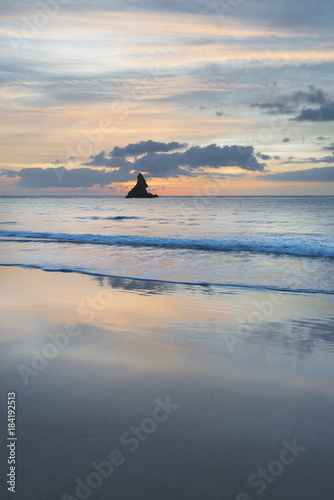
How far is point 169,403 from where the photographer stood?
3.25 meters

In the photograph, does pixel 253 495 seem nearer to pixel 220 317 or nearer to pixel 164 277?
pixel 220 317

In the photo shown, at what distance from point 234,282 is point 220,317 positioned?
349cm

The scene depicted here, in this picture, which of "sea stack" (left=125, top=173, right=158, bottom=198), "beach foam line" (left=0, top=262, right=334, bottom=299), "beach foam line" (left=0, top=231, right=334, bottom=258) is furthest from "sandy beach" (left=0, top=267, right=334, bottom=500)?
"sea stack" (left=125, top=173, right=158, bottom=198)

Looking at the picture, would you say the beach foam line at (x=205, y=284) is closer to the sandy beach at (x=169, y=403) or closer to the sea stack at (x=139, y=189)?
the sandy beach at (x=169, y=403)

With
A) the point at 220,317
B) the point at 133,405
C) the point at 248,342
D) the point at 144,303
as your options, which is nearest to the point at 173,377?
the point at 133,405

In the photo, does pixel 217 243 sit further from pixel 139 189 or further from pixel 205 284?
pixel 139 189

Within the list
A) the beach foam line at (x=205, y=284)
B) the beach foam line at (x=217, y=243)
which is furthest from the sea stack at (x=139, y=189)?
the beach foam line at (x=205, y=284)

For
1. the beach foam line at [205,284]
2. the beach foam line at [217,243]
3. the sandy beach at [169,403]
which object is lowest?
the beach foam line at [217,243]

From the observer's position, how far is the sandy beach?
2346 mm

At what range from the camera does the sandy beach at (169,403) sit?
7.70 feet

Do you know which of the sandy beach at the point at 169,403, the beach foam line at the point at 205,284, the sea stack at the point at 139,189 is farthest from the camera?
the sea stack at the point at 139,189

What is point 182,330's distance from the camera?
5426 mm

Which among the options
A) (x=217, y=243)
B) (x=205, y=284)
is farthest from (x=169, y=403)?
(x=217, y=243)

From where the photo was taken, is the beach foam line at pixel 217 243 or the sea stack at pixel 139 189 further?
the sea stack at pixel 139 189
